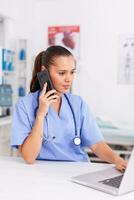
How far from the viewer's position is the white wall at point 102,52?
12.6 feet

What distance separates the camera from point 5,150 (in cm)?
390

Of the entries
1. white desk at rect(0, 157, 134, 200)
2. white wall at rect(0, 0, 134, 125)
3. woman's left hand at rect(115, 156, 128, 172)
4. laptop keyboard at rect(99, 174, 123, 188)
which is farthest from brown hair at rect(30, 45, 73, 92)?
white wall at rect(0, 0, 134, 125)

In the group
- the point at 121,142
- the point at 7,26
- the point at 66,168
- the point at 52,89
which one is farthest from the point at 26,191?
the point at 7,26

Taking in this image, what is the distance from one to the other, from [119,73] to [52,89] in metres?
2.43

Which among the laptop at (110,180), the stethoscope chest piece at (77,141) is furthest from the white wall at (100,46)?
the laptop at (110,180)

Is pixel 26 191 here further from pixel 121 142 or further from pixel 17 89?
pixel 17 89

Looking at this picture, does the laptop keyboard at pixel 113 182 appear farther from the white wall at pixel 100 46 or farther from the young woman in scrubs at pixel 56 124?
the white wall at pixel 100 46

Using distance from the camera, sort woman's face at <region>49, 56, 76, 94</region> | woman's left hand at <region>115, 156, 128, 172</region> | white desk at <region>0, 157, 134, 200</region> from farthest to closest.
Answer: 1. woman's face at <region>49, 56, 76, 94</region>
2. woman's left hand at <region>115, 156, 128, 172</region>
3. white desk at <region>0, 157, 134, 200</region>

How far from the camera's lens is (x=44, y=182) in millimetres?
1149

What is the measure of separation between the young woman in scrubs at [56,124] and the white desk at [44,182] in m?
0.09

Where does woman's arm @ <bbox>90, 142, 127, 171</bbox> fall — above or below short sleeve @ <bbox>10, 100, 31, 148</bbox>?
below

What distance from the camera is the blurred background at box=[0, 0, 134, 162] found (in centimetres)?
382

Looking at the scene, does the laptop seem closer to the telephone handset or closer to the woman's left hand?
the woman's left hand

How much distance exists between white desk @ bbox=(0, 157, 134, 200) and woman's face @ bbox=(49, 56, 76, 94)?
38 cm
